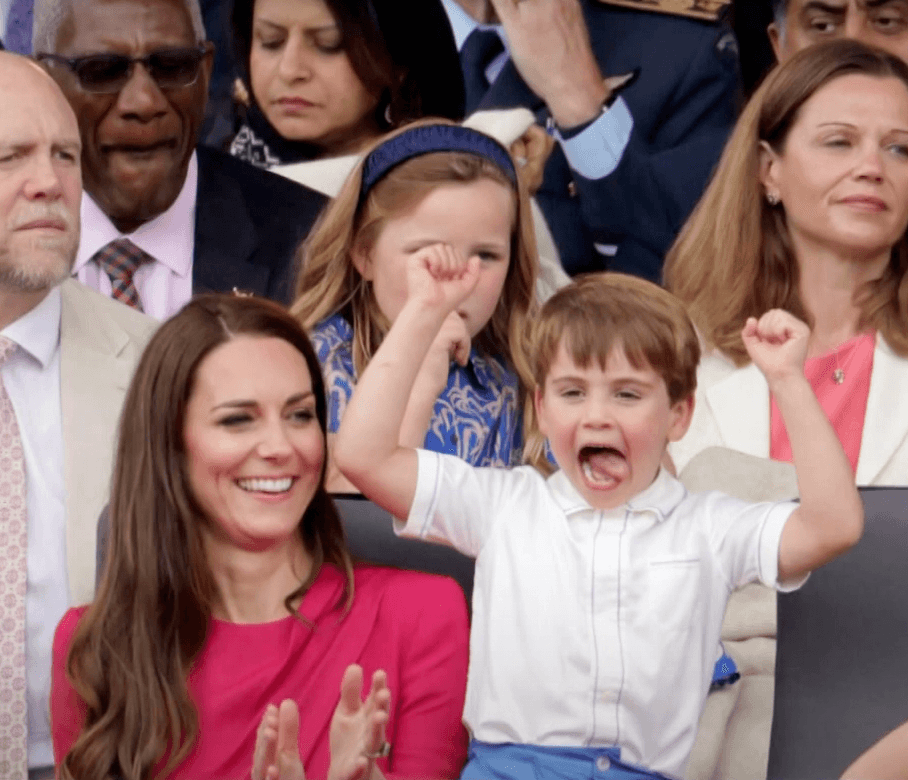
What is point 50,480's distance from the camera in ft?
9.12

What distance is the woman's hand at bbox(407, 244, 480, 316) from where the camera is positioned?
2.30 meters

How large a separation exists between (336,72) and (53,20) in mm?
498

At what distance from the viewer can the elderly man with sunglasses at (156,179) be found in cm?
311

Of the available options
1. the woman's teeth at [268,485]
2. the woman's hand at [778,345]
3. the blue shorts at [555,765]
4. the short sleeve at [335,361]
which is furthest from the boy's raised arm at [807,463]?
the short sleeve at [335,361]

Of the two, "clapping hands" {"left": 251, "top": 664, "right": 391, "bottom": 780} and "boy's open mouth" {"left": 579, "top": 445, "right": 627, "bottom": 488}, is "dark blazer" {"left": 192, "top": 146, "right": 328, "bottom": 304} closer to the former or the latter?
"boy's open mouth" {"left": 579, "top": 445, "right": 627, "bottom": 488}

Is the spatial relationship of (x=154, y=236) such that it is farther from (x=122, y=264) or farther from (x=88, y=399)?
(x=88, y=399)

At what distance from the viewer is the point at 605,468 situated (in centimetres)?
227

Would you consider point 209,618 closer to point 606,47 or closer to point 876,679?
point 876,679

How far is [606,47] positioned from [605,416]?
1.12 meters

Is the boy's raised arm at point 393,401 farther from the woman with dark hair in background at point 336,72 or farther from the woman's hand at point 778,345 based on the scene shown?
the woman with dark hair in background at point 336,72

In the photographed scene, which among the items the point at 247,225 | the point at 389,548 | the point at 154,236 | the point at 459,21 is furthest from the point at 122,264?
the point at 389,548

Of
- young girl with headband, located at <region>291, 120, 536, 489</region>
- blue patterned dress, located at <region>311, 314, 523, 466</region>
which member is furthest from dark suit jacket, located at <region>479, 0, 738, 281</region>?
blue patterned dress, located at <region>311, 314, 523, 466</region>

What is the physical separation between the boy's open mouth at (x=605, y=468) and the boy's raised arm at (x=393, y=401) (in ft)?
0.73

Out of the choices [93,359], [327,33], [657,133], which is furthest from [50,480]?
[657,133]
